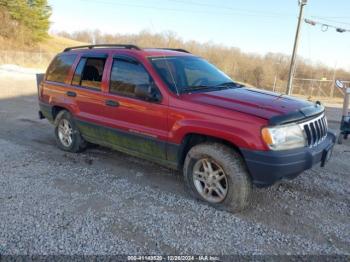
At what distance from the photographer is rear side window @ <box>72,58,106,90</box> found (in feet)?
15.8

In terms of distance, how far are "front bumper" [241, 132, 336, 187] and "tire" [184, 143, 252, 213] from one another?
6.1 inches

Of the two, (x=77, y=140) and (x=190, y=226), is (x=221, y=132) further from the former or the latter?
(x=77, y=140)

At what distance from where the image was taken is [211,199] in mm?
3830

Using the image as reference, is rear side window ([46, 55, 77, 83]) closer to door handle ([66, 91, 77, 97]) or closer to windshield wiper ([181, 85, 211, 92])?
door handle ([66, 91, 77, 97])

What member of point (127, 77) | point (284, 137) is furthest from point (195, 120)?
point (127, 77)

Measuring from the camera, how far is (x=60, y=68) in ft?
18.6

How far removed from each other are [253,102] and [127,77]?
1.80 meters

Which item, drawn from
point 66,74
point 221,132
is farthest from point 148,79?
point 66,74

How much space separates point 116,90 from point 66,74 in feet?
4.80

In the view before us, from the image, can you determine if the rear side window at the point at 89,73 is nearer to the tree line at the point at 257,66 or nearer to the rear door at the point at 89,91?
the rear door at the point at 89,91

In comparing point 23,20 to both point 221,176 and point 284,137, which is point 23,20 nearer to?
point 221,176

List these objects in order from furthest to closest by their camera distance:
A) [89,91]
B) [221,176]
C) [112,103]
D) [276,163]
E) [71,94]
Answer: [71,94], [89,91], [112,103], [221,176], [276,163]

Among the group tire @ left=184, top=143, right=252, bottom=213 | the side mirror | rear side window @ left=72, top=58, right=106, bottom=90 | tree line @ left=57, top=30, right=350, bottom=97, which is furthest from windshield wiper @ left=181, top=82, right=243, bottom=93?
tree line @ left=57, top=30, right=350, bottom=97

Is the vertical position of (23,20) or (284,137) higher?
(23,20)
